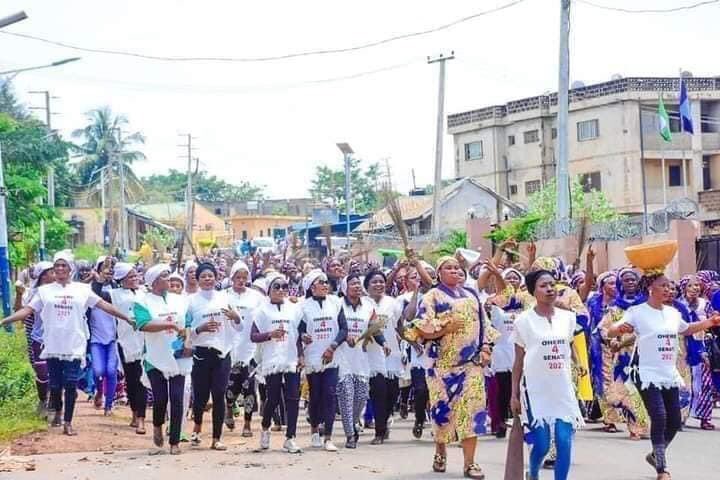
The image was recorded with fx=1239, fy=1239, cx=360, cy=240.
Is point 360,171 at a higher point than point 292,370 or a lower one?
higher

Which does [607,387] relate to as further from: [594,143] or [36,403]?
[594,143]

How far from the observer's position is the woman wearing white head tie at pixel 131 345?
13633mm

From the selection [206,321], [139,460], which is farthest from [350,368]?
[139,460]

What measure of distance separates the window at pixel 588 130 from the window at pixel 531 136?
2.67 metres

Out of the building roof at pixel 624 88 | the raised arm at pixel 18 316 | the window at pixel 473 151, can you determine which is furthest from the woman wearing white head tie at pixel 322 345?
the window at pixel 473 151

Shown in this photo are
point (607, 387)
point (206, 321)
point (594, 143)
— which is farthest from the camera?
point (594, 143)

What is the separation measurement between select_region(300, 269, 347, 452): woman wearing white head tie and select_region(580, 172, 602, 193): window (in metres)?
39.5

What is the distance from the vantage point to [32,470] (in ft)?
35.2

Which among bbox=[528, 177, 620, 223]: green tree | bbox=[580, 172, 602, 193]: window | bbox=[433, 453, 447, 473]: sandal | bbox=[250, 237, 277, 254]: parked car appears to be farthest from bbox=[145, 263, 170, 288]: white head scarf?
bbox=[580, 172, 602, 193]: window

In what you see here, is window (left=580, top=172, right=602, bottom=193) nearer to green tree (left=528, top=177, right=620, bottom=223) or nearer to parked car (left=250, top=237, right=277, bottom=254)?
green tree (left=528, top=177, right=620, bottom=223)

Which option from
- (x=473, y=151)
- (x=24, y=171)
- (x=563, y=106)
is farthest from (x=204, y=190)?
(x=563, y=106)

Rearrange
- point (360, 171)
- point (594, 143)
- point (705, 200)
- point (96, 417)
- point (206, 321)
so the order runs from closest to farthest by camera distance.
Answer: point (206, 321) < point (96, 417) < point (705, 200) < point (594, 143) < point (360, 171)

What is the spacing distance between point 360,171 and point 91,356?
63.2 meters

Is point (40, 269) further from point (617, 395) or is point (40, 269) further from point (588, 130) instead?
point (588, 130)
